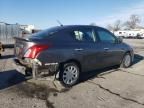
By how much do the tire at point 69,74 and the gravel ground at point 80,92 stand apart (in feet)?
0.60

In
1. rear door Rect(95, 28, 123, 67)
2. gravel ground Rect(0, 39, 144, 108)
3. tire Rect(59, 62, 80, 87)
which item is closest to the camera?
gravel ground Rect(0, 39, 144, 108)

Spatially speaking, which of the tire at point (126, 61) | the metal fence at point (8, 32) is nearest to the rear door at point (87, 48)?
the tire at point (126, 61)

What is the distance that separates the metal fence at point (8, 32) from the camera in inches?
866

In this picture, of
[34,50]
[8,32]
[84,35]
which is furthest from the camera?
[8,32]

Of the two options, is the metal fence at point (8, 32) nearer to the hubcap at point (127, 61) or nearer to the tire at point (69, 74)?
the hubcap at point (127, 61)

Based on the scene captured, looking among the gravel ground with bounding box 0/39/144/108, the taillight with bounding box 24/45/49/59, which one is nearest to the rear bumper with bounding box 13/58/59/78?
the taillight with bounding box 24/45/49/59

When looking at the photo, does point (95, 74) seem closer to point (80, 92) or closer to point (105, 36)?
point (105, 36)

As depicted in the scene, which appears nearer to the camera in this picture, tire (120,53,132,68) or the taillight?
the taillight

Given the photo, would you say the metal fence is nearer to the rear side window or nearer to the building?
the building

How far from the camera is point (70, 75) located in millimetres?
7309

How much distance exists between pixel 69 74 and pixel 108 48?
1988mm

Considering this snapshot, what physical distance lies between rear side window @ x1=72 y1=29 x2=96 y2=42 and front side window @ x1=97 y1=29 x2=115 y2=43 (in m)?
0.37

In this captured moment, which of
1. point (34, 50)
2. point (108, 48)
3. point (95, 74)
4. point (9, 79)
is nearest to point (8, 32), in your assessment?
point (9, 79)

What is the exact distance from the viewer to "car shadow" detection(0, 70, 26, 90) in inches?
292
